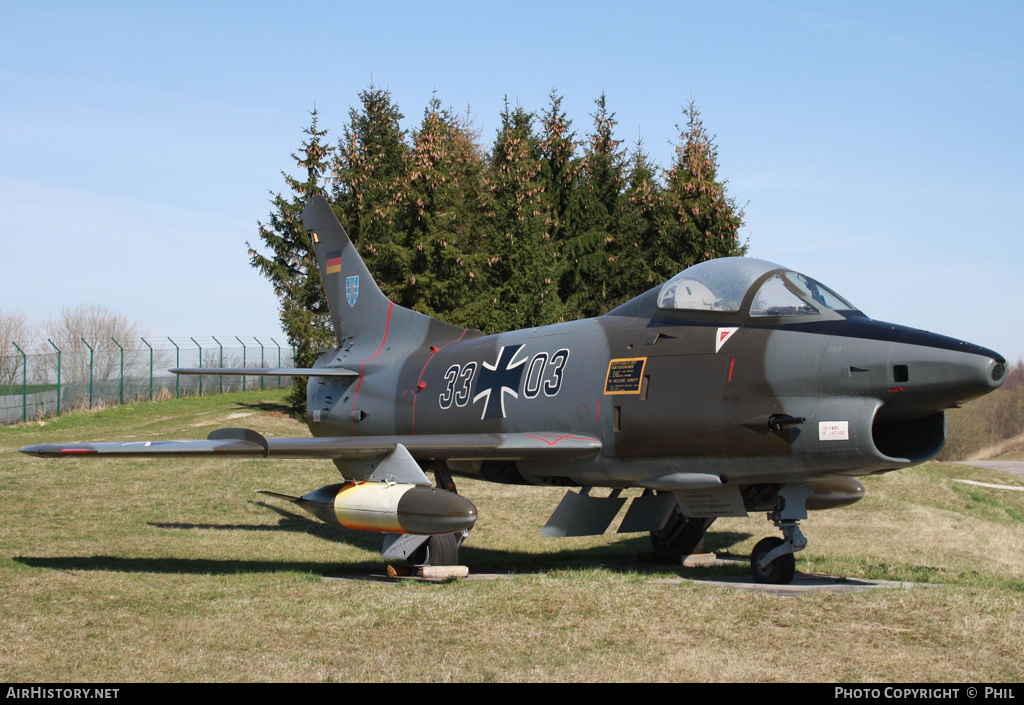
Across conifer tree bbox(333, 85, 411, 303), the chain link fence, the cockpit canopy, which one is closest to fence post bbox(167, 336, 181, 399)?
the chain link fence

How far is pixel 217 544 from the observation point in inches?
553

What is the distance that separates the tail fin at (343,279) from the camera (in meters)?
16.1

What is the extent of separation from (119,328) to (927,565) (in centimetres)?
6662

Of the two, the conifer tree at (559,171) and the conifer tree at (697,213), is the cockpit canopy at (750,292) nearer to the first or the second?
the conifer tree at (697,213)

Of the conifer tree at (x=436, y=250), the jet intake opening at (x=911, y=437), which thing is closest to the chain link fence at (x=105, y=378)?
the conifer tree at (x=436, y=250)

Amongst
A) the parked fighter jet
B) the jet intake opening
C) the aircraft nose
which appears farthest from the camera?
the jet intake opening

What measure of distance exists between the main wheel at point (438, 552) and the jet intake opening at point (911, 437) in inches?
213

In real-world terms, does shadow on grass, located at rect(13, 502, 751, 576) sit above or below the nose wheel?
below

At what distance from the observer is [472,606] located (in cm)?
855

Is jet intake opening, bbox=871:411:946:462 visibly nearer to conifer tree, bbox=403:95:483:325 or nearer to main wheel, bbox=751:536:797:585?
main wheel, bbox=751:536:797:585

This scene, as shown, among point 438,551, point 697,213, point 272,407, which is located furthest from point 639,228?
point 438,551

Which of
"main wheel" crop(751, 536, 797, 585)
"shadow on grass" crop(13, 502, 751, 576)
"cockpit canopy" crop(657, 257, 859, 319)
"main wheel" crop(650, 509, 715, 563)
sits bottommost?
"shadow on grass" crop(13, 502, 751, 576)

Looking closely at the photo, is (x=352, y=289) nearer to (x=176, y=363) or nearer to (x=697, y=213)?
(x=697, y=213)

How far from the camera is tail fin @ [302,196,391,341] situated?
52.8 ft
